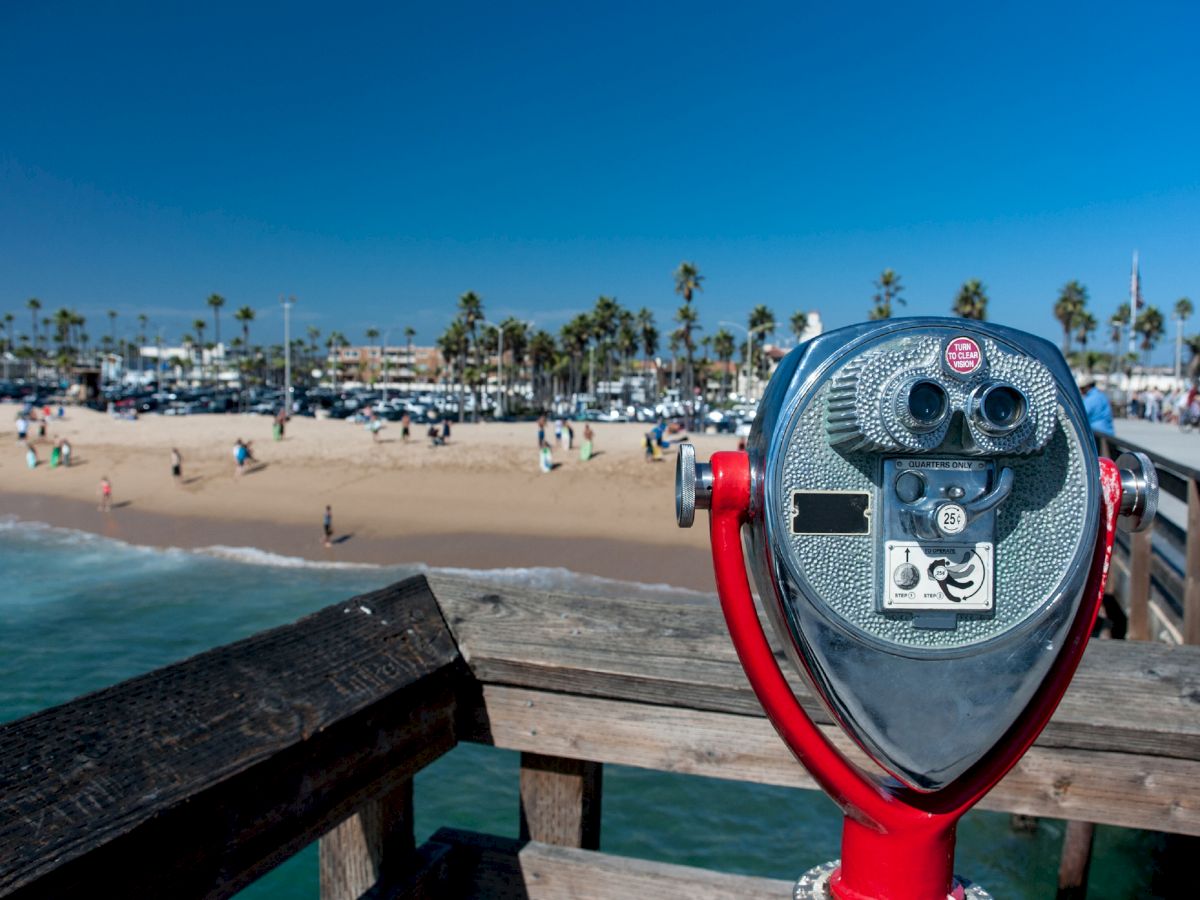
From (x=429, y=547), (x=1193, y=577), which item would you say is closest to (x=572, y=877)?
(x=1193, y=577)

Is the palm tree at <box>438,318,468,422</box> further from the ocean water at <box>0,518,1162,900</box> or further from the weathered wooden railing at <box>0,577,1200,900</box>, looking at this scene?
the weathered wooden railing at <box>0,577,1200,900</box>

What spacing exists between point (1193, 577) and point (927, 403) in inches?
→ 156

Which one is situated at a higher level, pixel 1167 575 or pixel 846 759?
pixel 846 759

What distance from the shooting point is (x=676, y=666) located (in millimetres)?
1601

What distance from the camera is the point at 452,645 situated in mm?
1664

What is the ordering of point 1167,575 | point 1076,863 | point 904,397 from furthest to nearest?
1. point 1167,575
2. point 1076,863
3. point 904,397

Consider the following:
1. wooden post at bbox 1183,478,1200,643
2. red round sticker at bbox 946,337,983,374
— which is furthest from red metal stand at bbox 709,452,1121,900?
wooden post at bbox 1183,478,1200,643

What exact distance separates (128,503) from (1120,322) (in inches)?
2360

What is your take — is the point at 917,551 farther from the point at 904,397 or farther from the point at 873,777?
the point at 873,777

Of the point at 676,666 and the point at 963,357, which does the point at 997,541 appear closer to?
the point at 963,357

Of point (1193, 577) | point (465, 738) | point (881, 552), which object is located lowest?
point (1193, 577)

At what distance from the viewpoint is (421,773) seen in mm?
8133

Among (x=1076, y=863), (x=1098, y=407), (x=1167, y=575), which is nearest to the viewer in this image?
(x=1076, y=863)

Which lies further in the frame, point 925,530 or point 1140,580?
point 1140,580
